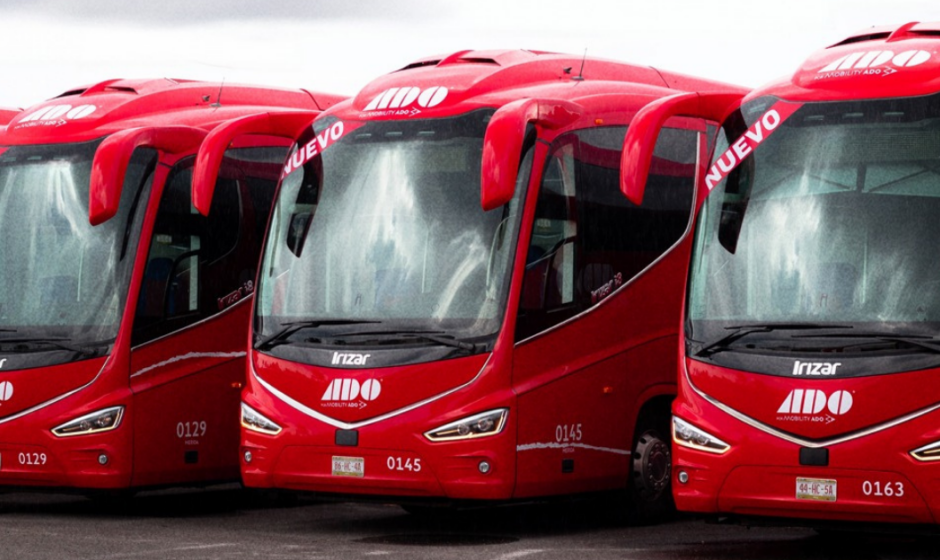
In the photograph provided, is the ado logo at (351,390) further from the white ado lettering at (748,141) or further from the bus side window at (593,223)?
the white ado lettering at (748,141)

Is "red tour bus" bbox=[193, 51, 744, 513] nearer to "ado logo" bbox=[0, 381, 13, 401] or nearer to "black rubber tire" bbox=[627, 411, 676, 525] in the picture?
"black rubber tire" bbox=[627, 411, 676, 525]

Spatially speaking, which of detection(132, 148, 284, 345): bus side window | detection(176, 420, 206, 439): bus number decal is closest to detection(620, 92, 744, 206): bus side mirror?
detection(132, 148, 284, 345): bus side window

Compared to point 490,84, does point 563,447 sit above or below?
below

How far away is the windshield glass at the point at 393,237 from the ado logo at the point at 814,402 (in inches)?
82.0

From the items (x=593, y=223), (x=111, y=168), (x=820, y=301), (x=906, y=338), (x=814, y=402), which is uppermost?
(x=111, y=168)

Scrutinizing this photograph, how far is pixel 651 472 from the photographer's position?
13.3 meters

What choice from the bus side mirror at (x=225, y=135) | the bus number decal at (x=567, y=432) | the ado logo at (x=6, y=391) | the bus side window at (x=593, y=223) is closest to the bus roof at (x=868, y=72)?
the bus side window at (x=593, y=223)

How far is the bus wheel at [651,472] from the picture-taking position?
13156 millimetres

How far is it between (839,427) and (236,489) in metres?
7.35

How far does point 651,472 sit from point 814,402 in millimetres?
2683

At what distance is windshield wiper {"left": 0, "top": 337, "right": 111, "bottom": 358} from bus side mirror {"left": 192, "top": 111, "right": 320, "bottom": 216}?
4.69 feet

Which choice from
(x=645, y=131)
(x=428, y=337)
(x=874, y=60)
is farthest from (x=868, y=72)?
(x=428, y=337)

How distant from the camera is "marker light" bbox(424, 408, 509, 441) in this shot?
11898 millimetres

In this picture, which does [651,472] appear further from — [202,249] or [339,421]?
[202,249]
